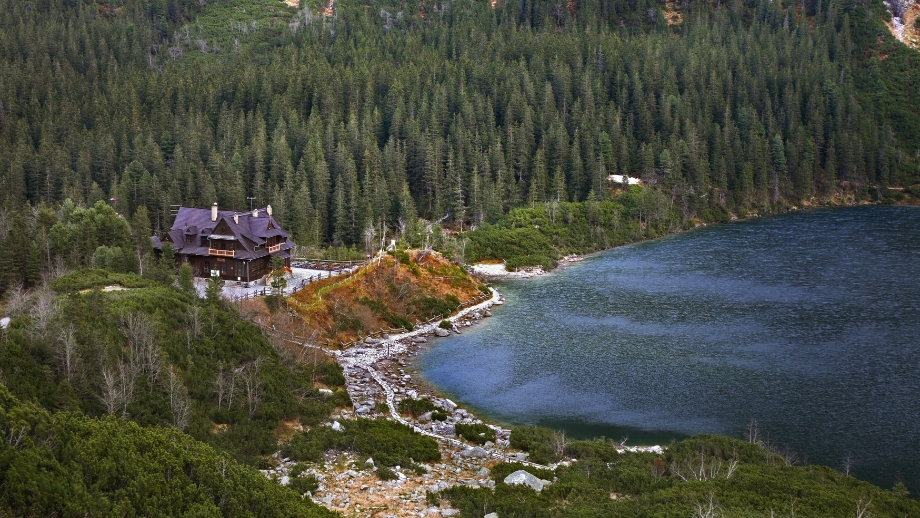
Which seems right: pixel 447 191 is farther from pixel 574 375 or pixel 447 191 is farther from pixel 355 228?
pixel 574 375

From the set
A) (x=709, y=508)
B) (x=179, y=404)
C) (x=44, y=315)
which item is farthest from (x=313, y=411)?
(x=709, y=508)

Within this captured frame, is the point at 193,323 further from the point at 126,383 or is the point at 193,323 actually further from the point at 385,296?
the point at 385,296

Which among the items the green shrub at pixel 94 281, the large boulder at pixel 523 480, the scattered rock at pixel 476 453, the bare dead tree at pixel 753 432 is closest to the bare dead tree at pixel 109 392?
the green shrub at pixel 94 281

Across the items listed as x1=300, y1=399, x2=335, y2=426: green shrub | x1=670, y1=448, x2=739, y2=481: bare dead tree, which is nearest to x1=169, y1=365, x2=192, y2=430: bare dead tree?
x1=300, y1=399, x2=335, y2=426: green shrub

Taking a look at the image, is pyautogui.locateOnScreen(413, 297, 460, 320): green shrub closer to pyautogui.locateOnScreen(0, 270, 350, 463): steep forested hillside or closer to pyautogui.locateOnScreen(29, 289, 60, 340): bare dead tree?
pyautogui.locateOnScreen(0, 270, 350, 463): steep forested hillside

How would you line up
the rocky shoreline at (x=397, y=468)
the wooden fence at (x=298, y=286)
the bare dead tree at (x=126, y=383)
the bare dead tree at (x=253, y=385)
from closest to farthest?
the rocky shoreline at (x=397, y=468) → the bare dead tree at (x=126, y=383) → the bare dead tree at (x=253, y=385) → the wooden fence at (x=298, y=286)

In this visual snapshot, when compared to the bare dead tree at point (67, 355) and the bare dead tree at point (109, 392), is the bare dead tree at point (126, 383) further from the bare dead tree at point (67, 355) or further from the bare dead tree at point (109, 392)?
the bare dead tree at point (67, 355)
